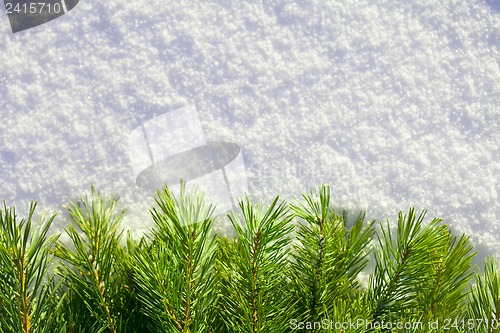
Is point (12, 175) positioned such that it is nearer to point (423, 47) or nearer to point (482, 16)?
point (423, 47)

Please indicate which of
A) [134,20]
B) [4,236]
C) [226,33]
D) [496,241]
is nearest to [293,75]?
[226,33]

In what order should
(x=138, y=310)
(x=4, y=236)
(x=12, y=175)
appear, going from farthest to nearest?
(x=12, y=175) → (x=138, y=310) → (x=4, y=236)

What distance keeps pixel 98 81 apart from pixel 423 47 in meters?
0.49

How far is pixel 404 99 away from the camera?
923 millimetres

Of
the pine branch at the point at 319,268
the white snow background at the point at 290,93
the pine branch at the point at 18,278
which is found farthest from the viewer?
the white snow background at the point at 290,93
